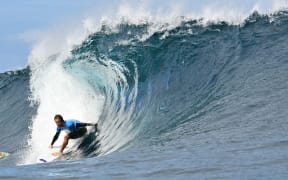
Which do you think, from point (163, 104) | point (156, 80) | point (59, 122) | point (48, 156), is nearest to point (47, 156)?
point (48, 156)

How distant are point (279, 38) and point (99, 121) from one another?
4540mm

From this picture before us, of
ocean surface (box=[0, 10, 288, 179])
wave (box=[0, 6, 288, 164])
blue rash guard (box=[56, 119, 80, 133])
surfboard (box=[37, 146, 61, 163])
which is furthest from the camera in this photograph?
blue rash guard (box=[56, 119, 80, 133])

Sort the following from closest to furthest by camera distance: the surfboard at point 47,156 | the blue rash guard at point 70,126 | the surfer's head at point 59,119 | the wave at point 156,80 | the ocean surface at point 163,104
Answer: the ocean surface at point 163,104, the wave at point 156,80, the surfboard at point 47,156, the surfer's head at point 59,119, the blue rash guard at point 70,126

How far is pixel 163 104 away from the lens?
13.0 metres

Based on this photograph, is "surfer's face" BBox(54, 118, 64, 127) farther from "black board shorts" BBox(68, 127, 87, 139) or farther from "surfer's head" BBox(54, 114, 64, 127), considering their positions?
"black board shorts" BBox(68, 127, 87, 139)

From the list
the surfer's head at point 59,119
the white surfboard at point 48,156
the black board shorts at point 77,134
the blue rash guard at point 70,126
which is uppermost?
the surfer's head at point 59,119

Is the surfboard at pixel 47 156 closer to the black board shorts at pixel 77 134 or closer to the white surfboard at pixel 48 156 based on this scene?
the white surfboard at pixel 48 156

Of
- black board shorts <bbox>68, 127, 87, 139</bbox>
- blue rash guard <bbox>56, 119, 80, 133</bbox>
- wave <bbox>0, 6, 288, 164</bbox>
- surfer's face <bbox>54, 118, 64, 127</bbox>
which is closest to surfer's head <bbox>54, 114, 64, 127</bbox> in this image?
surfer's face <bbox>54, 118, 64, 127</bbox>

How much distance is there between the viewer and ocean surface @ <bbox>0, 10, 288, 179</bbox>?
767 cm

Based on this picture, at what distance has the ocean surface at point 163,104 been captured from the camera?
767 centimetres

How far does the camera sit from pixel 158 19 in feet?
57.8

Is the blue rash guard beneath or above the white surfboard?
above

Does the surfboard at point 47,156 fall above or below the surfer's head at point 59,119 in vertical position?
below

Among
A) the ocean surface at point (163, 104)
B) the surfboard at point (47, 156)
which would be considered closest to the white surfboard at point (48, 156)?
the surfboard at point (47, 156)
